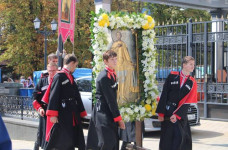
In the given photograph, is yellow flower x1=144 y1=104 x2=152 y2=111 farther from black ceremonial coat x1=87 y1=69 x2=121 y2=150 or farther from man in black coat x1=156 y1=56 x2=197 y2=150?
black ceremonial coat x1=87 y1=69 x2=121 y2=150

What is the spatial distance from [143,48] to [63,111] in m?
1.95

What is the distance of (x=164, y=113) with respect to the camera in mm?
6305

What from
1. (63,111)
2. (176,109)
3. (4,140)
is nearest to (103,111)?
(63,111)

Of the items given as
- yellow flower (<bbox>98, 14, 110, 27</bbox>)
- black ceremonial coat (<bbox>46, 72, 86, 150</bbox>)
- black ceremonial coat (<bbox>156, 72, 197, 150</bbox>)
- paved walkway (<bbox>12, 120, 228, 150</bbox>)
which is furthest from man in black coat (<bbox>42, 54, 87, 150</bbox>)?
paved walkway (<bbox>12, 120, 228, 150</bbox>)

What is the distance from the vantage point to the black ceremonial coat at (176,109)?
6.20 metres

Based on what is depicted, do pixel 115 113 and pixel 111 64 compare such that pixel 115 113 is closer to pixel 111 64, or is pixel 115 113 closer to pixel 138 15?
pixel 111 64

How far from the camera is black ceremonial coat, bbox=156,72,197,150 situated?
6199 mm

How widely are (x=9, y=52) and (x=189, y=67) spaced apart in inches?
838

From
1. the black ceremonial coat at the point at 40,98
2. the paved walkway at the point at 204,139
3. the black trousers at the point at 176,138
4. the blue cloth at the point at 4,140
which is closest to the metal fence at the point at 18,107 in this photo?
the paved walkway at the point at 204,139

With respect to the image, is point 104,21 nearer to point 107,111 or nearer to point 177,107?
point 107,111

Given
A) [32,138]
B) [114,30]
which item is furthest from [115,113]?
[32,138]

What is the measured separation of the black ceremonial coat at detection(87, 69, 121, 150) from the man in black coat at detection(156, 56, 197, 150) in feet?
3.02

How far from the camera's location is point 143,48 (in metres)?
6.92

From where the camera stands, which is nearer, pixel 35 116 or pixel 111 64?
pixel 111 64
